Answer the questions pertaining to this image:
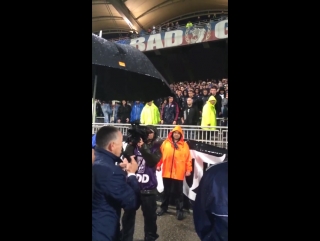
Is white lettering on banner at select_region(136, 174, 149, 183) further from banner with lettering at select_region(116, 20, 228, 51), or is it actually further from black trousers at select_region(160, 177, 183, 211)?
banner with lettering at select_region(116, 20, 228, 51)

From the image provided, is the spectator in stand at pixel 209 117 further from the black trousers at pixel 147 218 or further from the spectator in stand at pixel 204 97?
the black trousers at pixel 147 218

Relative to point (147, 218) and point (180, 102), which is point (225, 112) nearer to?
point (180, 102)

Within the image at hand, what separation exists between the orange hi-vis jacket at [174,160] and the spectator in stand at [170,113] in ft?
0.16

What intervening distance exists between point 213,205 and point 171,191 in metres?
0.21

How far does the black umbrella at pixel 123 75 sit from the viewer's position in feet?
4.61

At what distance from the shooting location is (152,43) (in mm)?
1410

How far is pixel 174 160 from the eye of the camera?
53.9 inches

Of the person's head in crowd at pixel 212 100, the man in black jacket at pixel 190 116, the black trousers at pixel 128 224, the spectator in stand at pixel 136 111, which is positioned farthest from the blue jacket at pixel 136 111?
the black trousers at pixel 128 224

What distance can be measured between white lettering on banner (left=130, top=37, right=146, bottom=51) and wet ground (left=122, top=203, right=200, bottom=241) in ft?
2.47

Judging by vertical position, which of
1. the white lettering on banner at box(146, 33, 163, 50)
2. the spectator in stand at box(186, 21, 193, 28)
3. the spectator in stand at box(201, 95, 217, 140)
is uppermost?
the spectator in stand at box(186, 21, 193, 28)

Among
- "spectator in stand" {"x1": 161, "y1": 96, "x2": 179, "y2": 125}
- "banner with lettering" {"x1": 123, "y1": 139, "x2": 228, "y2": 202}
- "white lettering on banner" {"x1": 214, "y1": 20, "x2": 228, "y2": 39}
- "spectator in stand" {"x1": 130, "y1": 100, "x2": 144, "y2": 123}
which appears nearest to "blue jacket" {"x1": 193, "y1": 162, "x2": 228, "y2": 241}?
"banner with lettering" {"x1": 123, "y1": 139, "x2": 228, "y2": 202}

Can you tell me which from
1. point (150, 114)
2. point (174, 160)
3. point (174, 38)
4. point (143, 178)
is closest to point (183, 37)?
point (174, 38)

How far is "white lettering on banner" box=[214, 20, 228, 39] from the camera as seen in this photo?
4.07 ft
